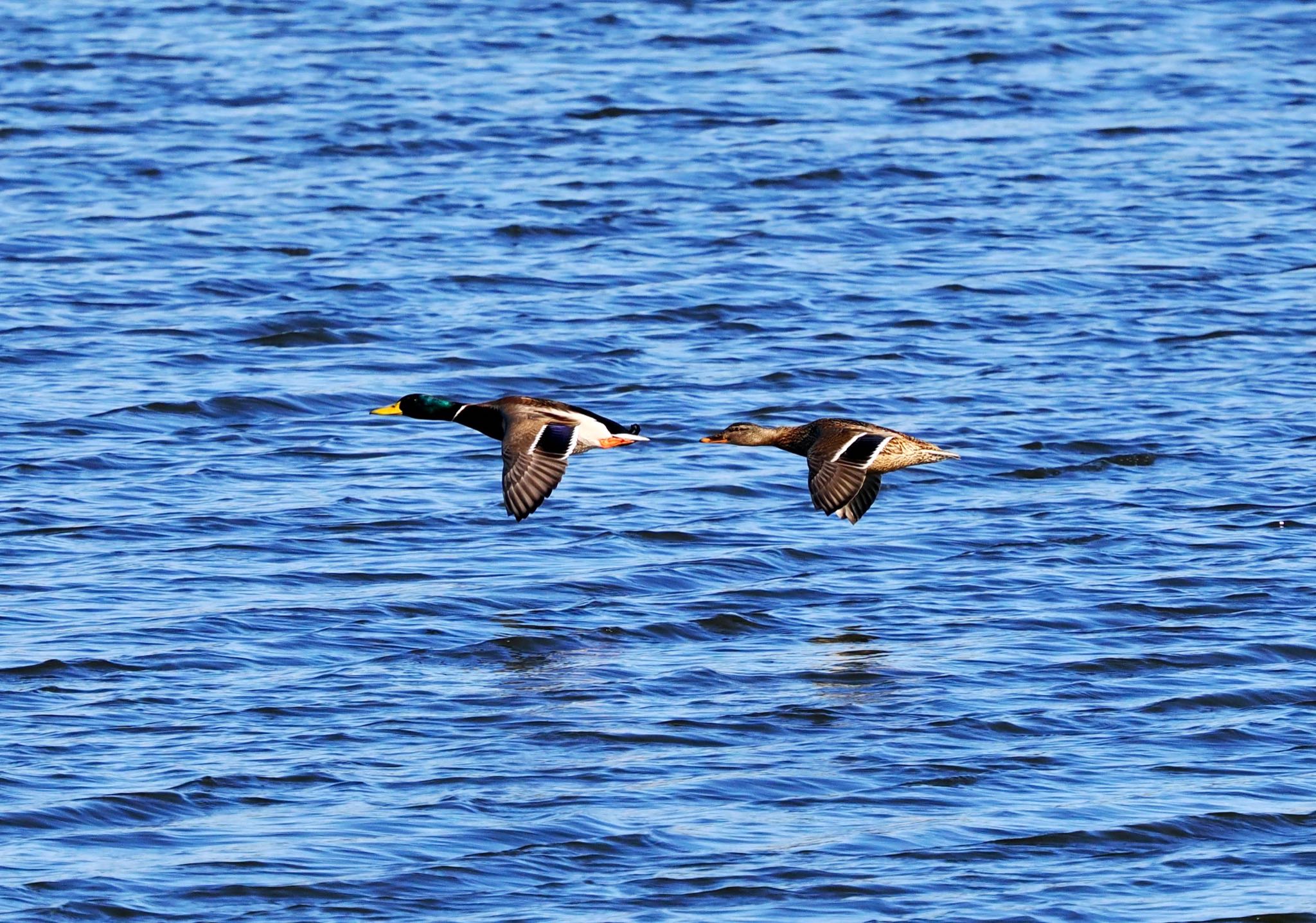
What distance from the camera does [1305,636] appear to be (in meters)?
11.2

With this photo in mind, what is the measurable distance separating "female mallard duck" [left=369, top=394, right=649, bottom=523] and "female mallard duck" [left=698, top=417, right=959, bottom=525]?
0.65 meters

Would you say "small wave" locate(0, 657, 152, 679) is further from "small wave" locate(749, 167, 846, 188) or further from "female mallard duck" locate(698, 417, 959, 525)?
"small wave" locate(749, 167, 846, 188)

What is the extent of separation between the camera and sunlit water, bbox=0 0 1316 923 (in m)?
9.00

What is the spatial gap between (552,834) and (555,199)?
12014mm

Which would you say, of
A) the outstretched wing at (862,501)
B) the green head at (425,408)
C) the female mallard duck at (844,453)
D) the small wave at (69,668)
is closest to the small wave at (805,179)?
the green head at (425,408)

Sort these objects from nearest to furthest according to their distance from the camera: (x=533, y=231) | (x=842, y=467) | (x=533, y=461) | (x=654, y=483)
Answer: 1. (x=533, y=461)
2. (x=842, y=467)
3. (x=654, y=483)
4. (x=533, y=231)

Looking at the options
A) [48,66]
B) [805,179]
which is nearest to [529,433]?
[805,179]

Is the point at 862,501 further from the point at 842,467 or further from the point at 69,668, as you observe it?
the point at 69,668

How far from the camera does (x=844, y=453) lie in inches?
476

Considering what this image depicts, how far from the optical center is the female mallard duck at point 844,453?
38.7 feet

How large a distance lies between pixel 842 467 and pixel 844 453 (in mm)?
165

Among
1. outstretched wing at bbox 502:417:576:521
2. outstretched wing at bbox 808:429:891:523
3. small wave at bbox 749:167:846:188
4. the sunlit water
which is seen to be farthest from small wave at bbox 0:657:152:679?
small wave at bbox 749:167:846:188

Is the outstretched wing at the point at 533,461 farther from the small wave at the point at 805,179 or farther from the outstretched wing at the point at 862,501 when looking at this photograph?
the small wave at the point at 805,179

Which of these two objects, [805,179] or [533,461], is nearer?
[533,461]
